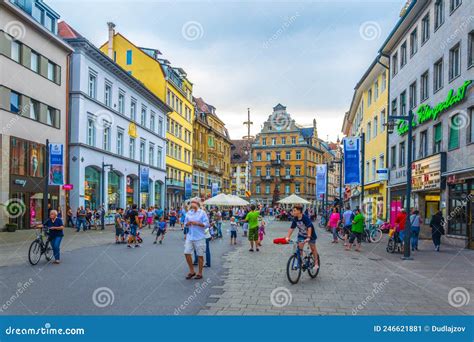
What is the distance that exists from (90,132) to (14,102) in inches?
368

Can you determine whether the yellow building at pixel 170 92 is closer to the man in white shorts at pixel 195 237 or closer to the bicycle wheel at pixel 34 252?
the bicycle wheel at pixel 34 252

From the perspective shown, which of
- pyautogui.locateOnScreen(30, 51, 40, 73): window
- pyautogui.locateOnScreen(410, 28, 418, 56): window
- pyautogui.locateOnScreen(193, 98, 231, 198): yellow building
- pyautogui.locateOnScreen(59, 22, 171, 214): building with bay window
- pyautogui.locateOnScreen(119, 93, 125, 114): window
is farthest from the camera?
pyautogui.locateOnScreen(193, 98, 231, 198): yellow building

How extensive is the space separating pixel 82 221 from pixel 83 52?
12266 millimetres

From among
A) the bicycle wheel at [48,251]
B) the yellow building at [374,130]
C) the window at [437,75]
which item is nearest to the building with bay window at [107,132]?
the yellow building at [374,130]

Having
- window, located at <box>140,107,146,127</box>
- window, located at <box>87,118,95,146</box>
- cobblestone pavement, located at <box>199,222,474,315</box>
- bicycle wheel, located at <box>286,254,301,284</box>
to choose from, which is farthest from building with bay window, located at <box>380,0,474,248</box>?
window, located at <box>140,107,146,127</box>

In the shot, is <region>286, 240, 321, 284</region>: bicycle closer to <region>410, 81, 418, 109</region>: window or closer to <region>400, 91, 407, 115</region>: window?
<region>410, 81, 418, 109</region>: window

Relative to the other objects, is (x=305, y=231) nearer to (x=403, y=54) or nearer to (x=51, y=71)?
(x=403, y=54)

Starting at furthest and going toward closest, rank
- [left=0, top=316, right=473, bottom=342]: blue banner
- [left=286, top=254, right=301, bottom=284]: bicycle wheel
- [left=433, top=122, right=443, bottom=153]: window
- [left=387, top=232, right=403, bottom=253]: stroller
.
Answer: [left=433, top=122, right=443, bottom=153]: window < [left=387, top=232, right=403, bottom=253]: stroller < [left=286, top=254, right=301, bottom=284]: bicycle wheel < [left=0, top=316, right=473, bottom=342]: blue banner

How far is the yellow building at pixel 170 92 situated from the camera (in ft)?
168

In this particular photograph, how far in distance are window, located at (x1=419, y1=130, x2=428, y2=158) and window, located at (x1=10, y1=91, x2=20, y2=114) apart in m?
22.3

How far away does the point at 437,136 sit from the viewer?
75.9 feet

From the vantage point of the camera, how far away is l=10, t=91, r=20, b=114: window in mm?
25484

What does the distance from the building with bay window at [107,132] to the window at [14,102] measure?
6.31m

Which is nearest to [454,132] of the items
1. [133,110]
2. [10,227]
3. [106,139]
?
[10,227]
